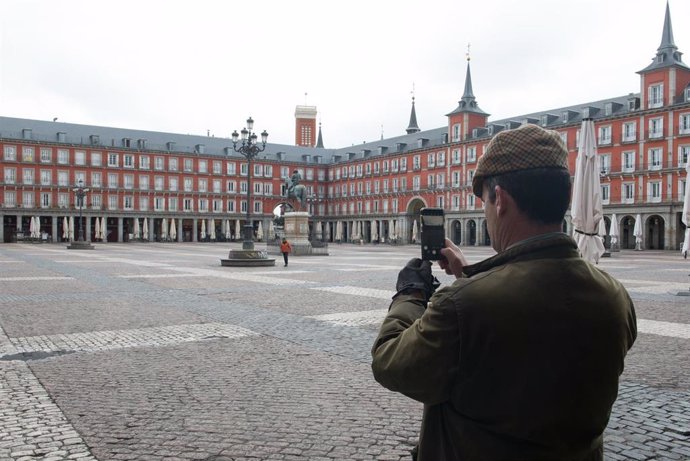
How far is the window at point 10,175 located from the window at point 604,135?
64.3 m

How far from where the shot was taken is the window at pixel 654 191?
48219 mm

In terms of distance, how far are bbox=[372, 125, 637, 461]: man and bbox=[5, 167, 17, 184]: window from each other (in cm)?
7657

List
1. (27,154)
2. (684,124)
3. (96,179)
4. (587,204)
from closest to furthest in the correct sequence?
1. (587,204)
2. (684,124)
3. (27,154)
4. (96,179)

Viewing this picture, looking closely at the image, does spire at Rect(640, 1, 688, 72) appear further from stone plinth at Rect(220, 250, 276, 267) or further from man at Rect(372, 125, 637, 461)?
man at Rect(372, 125, 637, 461)

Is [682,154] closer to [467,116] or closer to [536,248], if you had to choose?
[467,116]

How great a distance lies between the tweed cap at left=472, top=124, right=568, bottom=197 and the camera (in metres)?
1.82

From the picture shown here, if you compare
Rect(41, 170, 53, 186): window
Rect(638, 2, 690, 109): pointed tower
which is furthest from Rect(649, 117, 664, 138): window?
Rect(41, 170, 53, 186): window

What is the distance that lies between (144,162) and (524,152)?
7937 cm

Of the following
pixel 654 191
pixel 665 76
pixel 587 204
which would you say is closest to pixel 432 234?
pixel 587 204

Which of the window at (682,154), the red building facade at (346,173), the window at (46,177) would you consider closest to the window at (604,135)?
the red building facade at (346,173)

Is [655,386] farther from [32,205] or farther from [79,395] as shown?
[32,205]

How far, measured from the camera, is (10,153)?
67.4 metres

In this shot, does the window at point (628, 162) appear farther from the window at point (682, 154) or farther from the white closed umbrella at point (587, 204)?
the white closed umbrella at point (587, 204)

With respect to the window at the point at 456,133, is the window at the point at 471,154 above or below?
below
